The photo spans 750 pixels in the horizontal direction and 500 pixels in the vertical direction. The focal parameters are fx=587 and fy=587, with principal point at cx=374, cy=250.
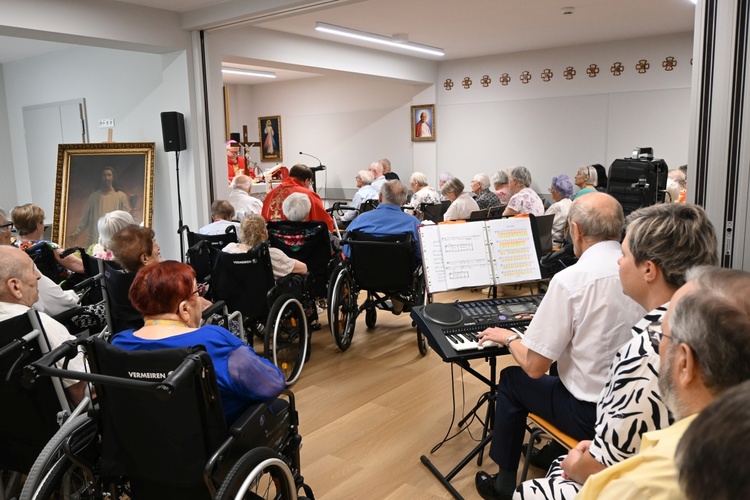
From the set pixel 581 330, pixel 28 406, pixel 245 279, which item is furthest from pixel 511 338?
pixel 245 279

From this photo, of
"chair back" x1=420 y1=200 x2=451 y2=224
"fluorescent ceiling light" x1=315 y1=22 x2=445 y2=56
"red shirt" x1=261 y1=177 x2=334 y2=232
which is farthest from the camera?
"fluorescent ceiling light" x1=315 y1=22 x2=445 y2=56

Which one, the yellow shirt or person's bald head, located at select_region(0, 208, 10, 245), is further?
person's bald head, located at select_region(0, 208, 10, 245)

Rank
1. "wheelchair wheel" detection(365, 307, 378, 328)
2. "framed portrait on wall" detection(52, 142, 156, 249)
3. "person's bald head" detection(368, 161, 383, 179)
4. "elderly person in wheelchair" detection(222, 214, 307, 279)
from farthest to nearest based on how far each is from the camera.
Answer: "person's bald head" detection(368, 161, 383, 179), "framed portrait on wall" detection(52, 142, 156, 249), "wheelchair wheel" detection(365, 307, 378, 328), "elderly person in wheelchair" detection(222, 214, 307, 279)

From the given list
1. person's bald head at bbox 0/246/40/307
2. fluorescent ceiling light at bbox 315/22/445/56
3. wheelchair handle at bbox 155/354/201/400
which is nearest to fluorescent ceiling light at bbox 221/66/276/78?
fluorescent ceiling light at bbox 315/22/445/56

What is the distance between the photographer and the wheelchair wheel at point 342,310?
4.05 metres

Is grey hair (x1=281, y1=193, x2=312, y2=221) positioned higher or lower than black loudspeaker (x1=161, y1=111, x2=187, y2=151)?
lower

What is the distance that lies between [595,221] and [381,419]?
5.54ft

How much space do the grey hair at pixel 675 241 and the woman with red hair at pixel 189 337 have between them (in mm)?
1213

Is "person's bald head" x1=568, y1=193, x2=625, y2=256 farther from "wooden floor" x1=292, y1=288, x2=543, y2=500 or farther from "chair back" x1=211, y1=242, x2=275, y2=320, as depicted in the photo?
"chair back" x1=211, y1=242, x2=275, y2=320

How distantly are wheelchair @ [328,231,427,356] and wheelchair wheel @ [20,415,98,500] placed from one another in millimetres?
2264

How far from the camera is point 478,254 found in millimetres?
2873

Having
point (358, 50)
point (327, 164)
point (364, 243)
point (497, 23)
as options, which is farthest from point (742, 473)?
point (327, 164)

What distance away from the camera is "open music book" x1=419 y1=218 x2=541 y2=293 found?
2.85 m

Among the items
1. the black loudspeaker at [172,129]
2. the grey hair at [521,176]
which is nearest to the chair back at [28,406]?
the black loudspeaker at [172,129]
